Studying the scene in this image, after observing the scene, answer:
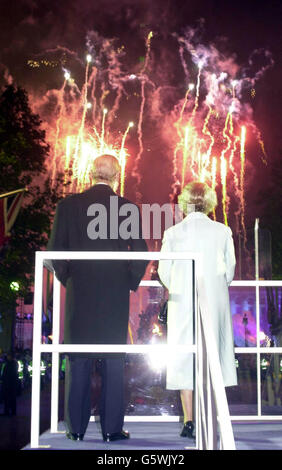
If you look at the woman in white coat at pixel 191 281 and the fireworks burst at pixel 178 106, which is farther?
the fireworks burst at pixel 178 106

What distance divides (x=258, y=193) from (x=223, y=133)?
9.90m

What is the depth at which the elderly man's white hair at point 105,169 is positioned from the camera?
4914 mm

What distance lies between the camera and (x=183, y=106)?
2970 cm

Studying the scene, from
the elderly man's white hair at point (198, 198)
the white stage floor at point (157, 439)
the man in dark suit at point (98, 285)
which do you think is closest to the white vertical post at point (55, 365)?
the white stage floor at point (157, 439)

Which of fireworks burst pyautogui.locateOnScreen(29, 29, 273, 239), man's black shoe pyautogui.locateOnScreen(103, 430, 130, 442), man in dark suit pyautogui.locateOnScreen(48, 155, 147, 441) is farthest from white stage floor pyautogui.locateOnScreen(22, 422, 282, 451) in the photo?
fireworks burst pyautogui.locateOnScreen(29, 29, 273, 239)

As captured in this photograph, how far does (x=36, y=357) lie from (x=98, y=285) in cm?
63

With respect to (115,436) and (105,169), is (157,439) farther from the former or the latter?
(105,169)

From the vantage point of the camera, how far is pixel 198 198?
527cm

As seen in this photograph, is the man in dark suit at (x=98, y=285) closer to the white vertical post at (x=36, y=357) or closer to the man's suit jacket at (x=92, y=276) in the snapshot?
the man's suit jacket at (x=92, y=276)

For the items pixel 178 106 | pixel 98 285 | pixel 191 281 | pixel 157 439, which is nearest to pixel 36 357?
pixel 98 285

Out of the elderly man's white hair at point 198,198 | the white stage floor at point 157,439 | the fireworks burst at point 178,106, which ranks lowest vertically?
the white stage floor at point 157,439

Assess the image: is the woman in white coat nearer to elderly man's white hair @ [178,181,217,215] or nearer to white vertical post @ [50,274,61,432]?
elderly man's white hair @ [178,181,217,215]

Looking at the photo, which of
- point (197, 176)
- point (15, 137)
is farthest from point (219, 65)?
point (15, 137)

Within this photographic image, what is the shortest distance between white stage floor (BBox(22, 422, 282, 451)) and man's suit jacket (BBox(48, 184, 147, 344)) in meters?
0.65
